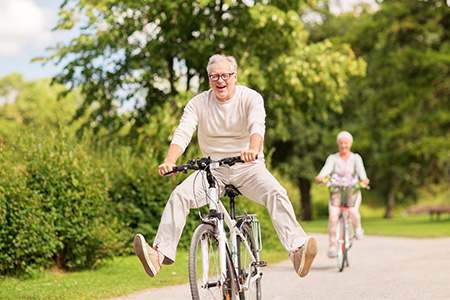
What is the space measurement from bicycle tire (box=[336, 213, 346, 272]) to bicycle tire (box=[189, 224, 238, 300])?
5.18 metres

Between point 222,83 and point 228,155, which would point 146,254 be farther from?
point 222,83

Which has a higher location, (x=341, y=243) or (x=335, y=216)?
(x=335, y=216)

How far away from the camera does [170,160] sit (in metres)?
4.84

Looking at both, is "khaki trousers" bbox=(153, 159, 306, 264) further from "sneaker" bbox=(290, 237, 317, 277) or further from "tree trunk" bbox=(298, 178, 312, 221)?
"tree trunk" bbox=(298, 178, 312, 221)

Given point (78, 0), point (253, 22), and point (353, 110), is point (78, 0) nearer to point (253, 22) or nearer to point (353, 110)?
point (253, 22)

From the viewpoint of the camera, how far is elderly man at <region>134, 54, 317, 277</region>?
15.9 ft

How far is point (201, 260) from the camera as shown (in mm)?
4625

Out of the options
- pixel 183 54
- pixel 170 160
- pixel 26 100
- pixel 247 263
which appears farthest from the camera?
pixel 26 100

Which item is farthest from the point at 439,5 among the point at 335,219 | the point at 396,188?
the point at 335,219

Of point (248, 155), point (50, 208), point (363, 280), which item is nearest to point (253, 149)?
point (248, 155)

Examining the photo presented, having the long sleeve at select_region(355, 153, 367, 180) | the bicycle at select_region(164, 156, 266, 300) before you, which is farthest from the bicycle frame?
the long sleeve at select_region(355, 153, 367, 180)

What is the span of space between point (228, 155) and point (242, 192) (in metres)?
0.34

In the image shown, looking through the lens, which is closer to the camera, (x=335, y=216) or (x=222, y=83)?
(x=222, y=83)

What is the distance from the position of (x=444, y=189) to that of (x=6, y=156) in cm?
4065
